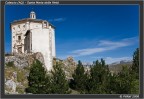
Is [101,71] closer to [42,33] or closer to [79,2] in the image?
[42,33]

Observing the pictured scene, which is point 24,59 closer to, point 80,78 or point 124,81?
point 80,78

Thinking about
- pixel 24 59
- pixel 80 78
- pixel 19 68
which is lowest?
pixel 80 78

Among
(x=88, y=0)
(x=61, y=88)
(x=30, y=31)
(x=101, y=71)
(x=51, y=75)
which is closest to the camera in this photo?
(x=88, y=0)

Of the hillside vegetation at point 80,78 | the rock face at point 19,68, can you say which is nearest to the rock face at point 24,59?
the rock face at point 19,68

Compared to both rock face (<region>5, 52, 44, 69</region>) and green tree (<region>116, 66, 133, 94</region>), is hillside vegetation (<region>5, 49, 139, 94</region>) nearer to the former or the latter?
green tree (<region>116, 66, 133, 94</region>)

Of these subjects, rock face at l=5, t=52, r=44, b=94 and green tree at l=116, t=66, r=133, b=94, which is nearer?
green tree at l=116, t=66, r=133, b=94

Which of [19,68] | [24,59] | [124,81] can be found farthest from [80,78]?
[19,68]

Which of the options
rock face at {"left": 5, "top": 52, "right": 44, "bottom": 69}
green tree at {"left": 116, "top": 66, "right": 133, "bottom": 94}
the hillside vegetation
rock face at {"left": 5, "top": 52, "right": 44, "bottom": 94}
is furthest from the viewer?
rock face at {"left": 5, "top": 52, "right": 44, "bottom": 69}

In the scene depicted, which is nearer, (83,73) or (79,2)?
(79,2)

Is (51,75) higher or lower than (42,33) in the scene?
lower

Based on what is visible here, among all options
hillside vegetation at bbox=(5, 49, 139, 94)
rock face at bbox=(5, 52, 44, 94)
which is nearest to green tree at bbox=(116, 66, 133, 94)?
hillside vegetation at bbox=(5, 49, 139, 94)

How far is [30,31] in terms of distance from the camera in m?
11.7

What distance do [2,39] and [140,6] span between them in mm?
2459

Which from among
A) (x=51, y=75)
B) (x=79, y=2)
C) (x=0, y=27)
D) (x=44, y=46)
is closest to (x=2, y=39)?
(x=0, y=27)
